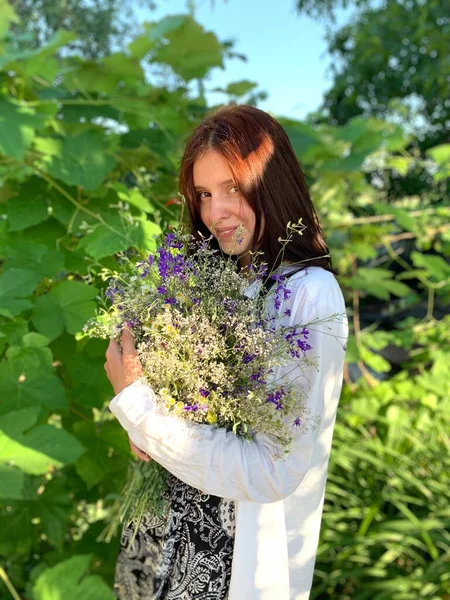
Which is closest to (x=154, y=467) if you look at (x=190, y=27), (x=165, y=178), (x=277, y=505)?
(x=277, y=505)

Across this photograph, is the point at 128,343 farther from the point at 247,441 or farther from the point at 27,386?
the point at 27,386

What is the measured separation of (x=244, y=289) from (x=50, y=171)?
2.65 ft

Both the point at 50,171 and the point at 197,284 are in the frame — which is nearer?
the point at 197,284

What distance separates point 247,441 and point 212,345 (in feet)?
0.65

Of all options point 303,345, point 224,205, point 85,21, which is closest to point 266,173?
point 224,205

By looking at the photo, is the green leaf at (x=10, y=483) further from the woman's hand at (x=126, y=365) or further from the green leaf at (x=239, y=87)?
the green leaf at (x=239, y=87)

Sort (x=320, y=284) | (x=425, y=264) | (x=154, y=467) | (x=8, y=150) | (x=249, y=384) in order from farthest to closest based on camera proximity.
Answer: (x=425, y=264) < (x=8, y=150) < (x=154, y=467) < (x=320, y=284) < (x=249, y=384)

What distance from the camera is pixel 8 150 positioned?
1.51m

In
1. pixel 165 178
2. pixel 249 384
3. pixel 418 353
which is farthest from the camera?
pixel 418 353

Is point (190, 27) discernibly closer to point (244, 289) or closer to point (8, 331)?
point (8, 331)

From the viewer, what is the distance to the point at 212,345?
91 cm

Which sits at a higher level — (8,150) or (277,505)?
(8,150)

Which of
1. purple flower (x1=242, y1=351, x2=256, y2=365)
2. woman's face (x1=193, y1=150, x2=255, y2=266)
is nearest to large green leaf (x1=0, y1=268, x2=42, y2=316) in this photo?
woman's face (x1=193, y1=150, x2=255, y2=266)

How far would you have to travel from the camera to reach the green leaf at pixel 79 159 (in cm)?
158
